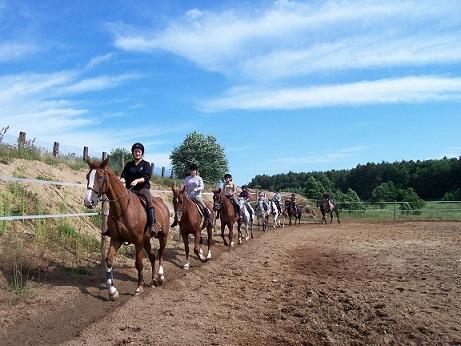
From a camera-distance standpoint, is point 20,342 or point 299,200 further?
point 299,200

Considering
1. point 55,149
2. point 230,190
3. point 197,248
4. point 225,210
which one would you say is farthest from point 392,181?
point 197,248

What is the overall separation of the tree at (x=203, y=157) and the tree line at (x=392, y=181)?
1747cm

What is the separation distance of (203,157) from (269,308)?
1269 inches

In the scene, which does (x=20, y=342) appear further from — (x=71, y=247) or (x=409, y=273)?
(x=409, y=273)

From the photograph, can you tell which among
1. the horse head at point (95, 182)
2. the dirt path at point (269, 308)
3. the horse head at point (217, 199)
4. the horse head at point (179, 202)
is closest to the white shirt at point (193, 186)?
the horse head at point (179, 202)

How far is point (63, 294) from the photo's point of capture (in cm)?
785

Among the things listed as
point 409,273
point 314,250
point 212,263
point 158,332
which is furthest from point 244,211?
point 158,332

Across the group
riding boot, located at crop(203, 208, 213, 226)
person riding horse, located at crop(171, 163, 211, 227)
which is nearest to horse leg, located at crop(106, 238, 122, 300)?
person riding horse, located at crop(171, 163, 211, 227)

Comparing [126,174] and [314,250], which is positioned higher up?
[126,174]

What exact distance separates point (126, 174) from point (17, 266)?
2.80 metres

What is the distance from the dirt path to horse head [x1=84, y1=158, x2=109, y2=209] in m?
1.80

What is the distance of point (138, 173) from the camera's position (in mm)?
9570

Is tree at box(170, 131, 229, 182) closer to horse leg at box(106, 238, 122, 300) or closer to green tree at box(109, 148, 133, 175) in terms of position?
green tree at box(109, 148, 133, 175)

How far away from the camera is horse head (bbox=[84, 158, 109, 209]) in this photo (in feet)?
24.8
